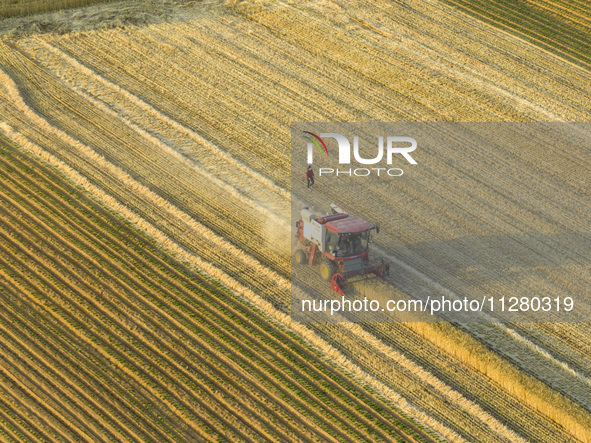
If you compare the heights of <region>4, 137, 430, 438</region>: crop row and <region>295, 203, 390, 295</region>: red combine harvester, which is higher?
A: <region>295, 203, 390, 295</region>: red combine harvester

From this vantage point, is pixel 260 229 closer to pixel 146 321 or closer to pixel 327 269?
pixel 327 269

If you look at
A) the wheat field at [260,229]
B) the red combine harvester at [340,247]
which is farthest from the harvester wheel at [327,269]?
the wheat field at [260,229]

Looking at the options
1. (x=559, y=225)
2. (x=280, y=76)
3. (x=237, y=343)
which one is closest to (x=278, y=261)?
(x=237, y=343)

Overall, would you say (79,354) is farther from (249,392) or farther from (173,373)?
(249,392)

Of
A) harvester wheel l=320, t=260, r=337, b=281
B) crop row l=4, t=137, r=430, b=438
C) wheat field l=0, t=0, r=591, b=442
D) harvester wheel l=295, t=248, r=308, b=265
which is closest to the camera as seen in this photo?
wheat field l=0, t=0, r=591, b=442

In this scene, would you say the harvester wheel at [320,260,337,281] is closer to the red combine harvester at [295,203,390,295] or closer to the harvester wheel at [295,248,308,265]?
the red combine harvester at [295,203,390,295]

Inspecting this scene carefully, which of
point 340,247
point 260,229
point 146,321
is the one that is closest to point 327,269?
point 340,247

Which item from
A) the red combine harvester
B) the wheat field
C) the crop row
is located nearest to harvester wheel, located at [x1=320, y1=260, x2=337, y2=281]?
the red combine harvester

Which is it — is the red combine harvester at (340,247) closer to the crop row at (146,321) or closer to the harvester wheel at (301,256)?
the harvester wheel at (301,256)
